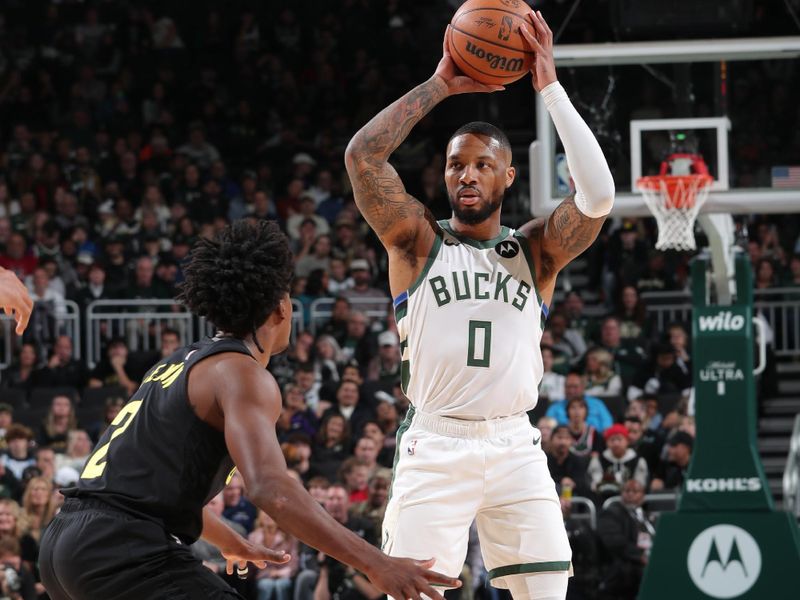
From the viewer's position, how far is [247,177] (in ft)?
52.5

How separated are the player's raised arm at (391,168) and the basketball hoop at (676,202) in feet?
11.6

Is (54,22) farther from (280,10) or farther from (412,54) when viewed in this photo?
(412,54)

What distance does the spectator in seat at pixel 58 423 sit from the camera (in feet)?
40.1

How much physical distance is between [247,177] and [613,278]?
4260 millimetres

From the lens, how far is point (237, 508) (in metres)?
11.1

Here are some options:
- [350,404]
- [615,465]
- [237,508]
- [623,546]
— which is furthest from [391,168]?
[350,404]

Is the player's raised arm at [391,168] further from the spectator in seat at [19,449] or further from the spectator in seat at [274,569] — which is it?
the spectator in seat at [19,449]

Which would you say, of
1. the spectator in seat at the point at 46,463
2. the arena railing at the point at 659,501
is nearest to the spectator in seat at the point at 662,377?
the arena railing at the point at 659,501

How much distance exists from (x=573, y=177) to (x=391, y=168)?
69 cm

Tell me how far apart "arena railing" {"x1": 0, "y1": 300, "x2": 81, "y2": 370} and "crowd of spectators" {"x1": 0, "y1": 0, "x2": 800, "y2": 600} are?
4 cm

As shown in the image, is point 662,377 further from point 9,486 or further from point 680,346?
point 9,486

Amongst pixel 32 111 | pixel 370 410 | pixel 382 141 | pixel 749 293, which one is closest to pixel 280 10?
Result: pixel 32 111

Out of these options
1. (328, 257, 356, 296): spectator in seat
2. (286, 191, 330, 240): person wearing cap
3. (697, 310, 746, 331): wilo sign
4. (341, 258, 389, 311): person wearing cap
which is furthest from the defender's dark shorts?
(286, 191, 330, 240): person wearing cap

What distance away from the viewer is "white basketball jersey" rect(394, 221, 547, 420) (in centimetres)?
545
